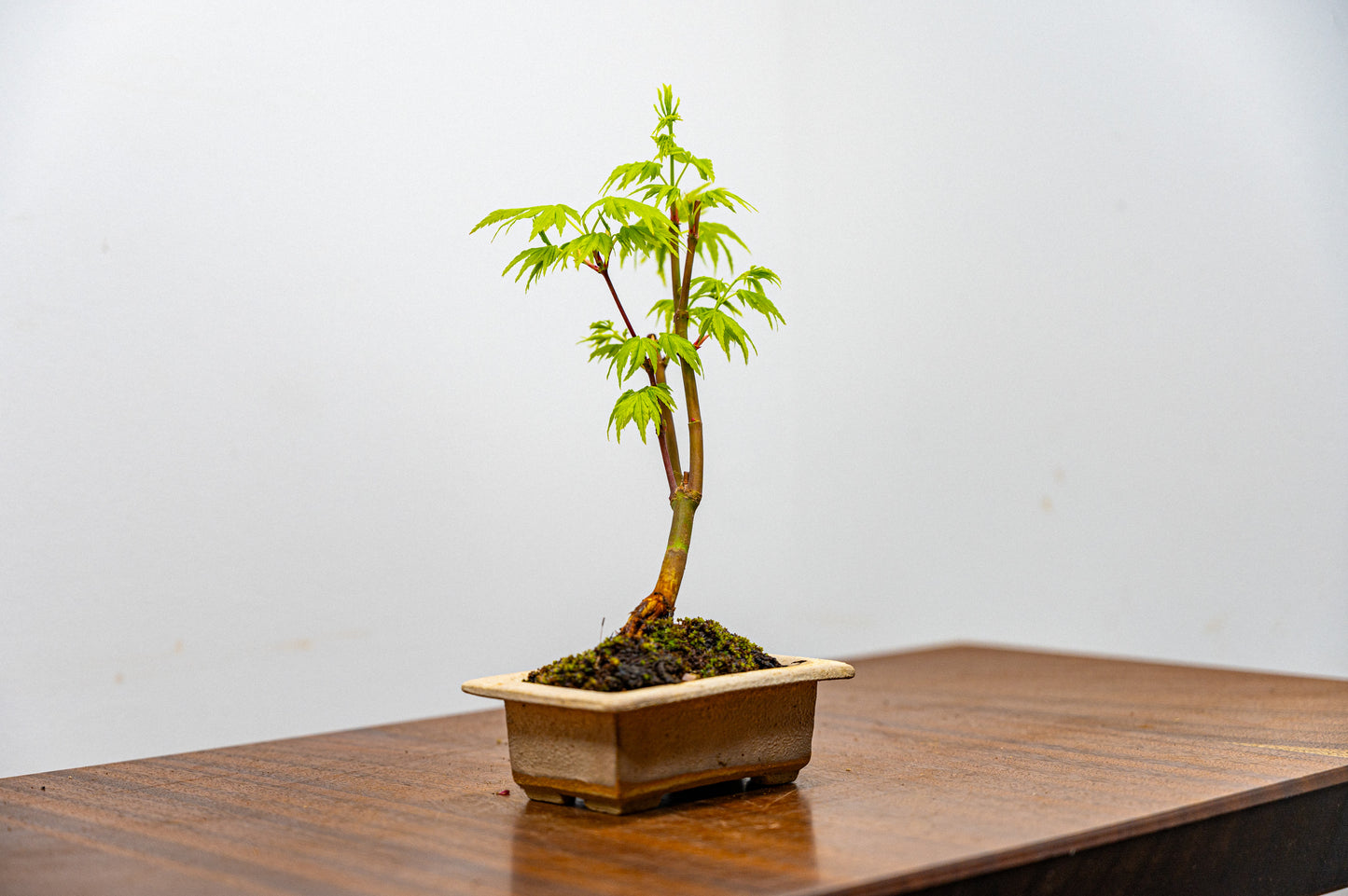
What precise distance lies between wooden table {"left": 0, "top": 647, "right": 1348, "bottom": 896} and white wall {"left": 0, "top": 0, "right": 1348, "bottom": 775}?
35 centimetres

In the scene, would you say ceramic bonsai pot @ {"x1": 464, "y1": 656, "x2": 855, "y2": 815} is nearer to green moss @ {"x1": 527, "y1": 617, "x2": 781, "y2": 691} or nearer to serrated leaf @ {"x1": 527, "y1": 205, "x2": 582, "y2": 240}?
green moss @ {"x1": 527, "y1": 617, "x2": 781, "y2": 691}

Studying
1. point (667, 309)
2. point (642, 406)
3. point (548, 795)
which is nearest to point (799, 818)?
point (548, 795)

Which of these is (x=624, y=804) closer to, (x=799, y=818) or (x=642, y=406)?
(x=799, y=818)

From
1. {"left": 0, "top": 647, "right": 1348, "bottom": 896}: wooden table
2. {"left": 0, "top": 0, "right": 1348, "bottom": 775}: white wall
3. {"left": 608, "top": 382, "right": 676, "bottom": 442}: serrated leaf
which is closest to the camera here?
{"left": 0, "top": 647, "right": 1348, "bottom": 896}: wooden table

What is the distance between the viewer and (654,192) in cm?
137

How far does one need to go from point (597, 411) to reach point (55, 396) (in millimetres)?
969

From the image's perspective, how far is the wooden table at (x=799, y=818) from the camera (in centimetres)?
105

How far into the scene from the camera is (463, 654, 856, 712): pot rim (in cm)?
117

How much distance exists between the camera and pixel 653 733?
1.21 m

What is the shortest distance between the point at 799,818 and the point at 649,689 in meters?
0.20

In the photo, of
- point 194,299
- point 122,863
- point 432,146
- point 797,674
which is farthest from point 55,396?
point 797,674

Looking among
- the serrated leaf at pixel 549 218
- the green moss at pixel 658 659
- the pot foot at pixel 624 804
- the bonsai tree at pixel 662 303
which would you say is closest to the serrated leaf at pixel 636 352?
the bonsai tree at pixel 662 303

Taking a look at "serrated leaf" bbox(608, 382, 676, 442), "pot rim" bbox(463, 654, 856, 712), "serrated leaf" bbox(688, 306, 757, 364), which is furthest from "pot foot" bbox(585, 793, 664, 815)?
"serrated leaf" bbox(688, 306, 757, 364)

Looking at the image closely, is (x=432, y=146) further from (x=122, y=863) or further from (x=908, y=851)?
(x=908, y=851)
